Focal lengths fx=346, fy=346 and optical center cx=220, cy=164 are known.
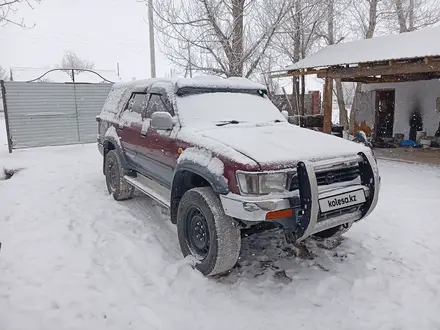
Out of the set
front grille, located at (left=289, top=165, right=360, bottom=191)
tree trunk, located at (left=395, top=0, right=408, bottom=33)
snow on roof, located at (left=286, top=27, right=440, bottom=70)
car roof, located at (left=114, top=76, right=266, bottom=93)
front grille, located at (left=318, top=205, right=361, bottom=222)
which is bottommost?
front grille, located at (left=318, top=205, right=361, bottom=222)

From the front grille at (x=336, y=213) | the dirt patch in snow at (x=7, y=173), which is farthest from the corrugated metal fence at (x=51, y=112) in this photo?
the front grille at (x=336, y=213)

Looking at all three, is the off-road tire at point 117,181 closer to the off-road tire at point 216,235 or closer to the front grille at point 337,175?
the off-road tire at point 216,235

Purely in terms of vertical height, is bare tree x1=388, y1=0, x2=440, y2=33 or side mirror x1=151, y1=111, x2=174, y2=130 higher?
bare tree x1=388, y1=0, x2=440, y2=33

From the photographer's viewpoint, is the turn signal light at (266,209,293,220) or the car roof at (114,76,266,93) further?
the car roof at (114,76,266,93)

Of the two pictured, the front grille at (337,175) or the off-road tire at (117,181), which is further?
the off-road tire at (117,181)

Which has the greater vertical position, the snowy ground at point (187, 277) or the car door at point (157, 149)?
the car door at point (157, 149)

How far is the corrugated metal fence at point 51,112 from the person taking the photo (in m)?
9.72

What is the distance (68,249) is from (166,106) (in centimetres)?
198

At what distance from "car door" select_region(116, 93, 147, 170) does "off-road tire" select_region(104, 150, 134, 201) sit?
34 centimetres

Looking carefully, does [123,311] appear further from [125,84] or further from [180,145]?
[125,84]

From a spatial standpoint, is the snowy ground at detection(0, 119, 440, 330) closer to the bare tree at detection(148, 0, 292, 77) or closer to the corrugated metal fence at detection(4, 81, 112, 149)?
the corrugated metal fence at detection(4, 81, 112, 149)

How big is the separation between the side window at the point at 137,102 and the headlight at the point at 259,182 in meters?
2.51

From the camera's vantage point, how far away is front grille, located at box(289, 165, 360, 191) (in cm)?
304

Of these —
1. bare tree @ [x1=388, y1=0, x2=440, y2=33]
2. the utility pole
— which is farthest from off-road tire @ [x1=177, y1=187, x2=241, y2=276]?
bare tree @ [x1=388, y1=0, x2=440, y2=33]
